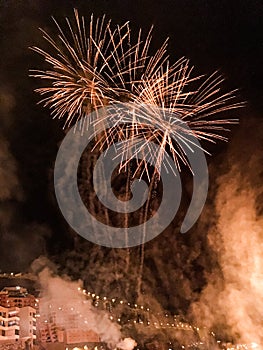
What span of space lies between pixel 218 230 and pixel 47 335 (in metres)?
5.63

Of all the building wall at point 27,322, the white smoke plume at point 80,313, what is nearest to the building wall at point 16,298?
the building wall at point 27,322

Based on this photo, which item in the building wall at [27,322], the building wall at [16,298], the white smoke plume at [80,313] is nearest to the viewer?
the building wall at [27,322]

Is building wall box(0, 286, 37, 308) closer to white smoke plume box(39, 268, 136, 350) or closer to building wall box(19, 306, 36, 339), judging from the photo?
building wall box(19, 306, 36, 339)

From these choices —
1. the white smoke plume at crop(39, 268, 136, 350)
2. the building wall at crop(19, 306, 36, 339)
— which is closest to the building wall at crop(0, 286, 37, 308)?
the building wall at crop(19, 306, 36, 339)

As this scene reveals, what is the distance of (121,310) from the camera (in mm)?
11758

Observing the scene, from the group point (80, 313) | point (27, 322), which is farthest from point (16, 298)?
point (80, 313)

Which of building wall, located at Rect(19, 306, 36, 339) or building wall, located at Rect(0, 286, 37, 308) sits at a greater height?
building wall, located at Rect(0, 286, 37, 308)

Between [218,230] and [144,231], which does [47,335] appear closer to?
[144,231]

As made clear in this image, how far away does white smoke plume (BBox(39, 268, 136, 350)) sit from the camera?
11.6 metres

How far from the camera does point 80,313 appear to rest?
466 inches

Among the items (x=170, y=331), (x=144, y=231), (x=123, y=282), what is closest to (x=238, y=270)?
(x=144, y=231)

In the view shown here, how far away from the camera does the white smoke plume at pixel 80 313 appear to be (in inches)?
457

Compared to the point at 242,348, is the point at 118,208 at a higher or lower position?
higher

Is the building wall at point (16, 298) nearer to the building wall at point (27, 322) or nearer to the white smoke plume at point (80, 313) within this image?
the building wall at point (27, 322)
